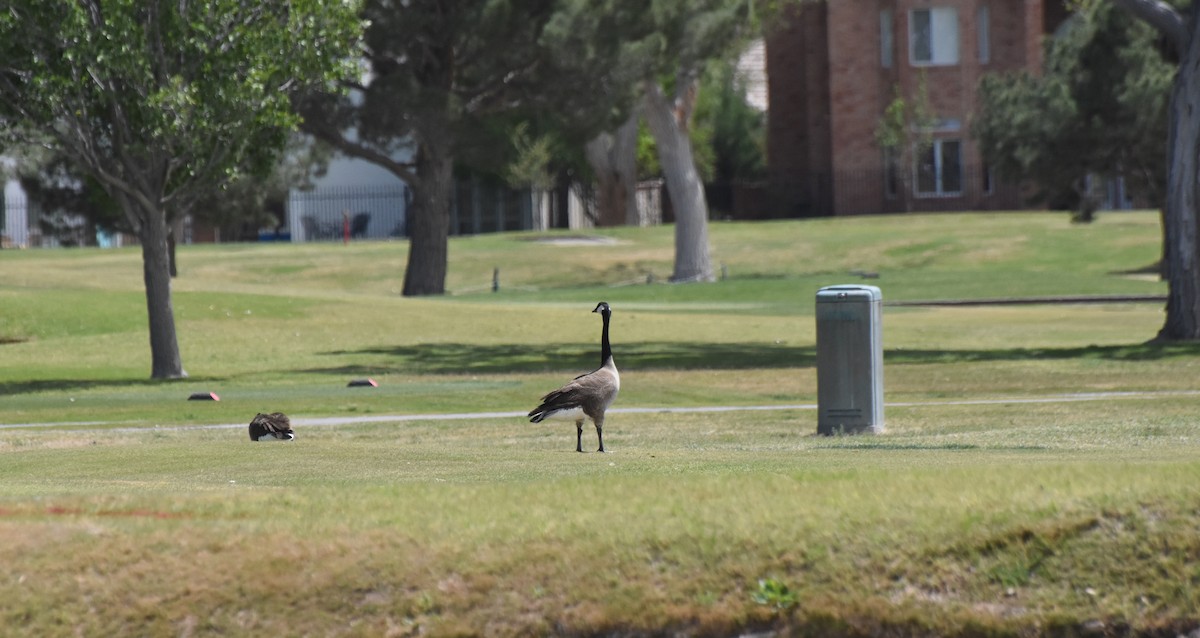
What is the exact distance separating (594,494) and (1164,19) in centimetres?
1854

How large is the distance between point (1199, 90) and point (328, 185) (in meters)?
53.3

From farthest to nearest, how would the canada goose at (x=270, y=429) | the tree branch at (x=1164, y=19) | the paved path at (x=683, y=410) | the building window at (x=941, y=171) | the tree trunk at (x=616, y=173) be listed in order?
the tree trunk at (x=616, y=173), the building window at (x=941, y=171), the tree branch at (x=1164, y=19), the paved path at (x=683, y=410), the canada goose at (x=270, y=429)

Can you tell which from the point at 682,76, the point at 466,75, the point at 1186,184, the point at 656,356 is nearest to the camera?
the point at 1186,184

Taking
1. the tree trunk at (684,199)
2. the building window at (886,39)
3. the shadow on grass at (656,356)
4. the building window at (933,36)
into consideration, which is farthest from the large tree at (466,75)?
the building window at (933,36)

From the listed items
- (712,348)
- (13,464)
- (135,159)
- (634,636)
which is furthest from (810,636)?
(712,348)

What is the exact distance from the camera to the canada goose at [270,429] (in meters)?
15.6

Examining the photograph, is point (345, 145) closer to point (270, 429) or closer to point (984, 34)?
point (270, 429)

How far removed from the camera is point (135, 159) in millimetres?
24766

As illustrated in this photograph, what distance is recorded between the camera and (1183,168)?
84.4 ft

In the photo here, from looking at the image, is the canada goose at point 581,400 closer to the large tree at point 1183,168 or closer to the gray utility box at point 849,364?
the gray utility box at point 849,364

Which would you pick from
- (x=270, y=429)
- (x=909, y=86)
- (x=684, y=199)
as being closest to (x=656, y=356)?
(x=270, y=429)

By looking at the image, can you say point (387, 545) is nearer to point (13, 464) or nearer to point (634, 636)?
point (634, 636)

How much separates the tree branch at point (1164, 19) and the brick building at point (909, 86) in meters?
35.8

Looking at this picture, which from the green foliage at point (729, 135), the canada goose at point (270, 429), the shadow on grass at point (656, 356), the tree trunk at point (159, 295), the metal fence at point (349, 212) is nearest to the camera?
the canada goose at point (270, 429)
